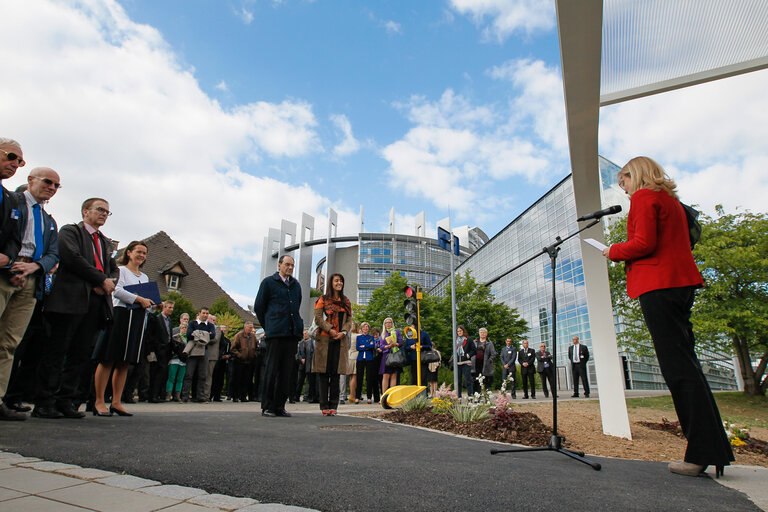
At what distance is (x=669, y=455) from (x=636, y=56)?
152 inches

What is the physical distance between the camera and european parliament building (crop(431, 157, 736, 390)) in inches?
1302

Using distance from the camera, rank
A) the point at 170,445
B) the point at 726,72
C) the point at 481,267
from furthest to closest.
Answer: the point at 481,267 → the point at 726,72 → the point at 170,445

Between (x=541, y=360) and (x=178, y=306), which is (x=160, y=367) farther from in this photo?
(x=178, y=306)

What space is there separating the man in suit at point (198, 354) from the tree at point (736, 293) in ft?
52.9

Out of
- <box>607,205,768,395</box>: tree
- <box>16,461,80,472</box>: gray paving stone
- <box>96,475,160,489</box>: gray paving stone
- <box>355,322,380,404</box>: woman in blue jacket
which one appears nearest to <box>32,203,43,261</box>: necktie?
<box>16,461,80,472</box>: gray paving stone

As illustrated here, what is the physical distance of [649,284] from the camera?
11.1ft

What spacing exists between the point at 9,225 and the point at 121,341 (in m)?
1.84

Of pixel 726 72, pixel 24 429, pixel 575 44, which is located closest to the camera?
pixel 24 429

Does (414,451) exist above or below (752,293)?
below

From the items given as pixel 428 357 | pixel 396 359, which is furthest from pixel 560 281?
pixel 396 359

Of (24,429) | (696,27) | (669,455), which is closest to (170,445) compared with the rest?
(24,429)

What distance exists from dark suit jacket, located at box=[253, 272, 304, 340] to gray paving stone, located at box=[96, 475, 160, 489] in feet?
14.4

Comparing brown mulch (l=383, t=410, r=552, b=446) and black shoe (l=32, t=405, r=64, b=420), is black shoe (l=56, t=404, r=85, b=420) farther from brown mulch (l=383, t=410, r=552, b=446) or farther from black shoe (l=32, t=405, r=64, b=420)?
brown mulch (l=383, t=410, r=552, b=446)

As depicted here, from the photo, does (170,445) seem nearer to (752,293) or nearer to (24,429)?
(24,429)
